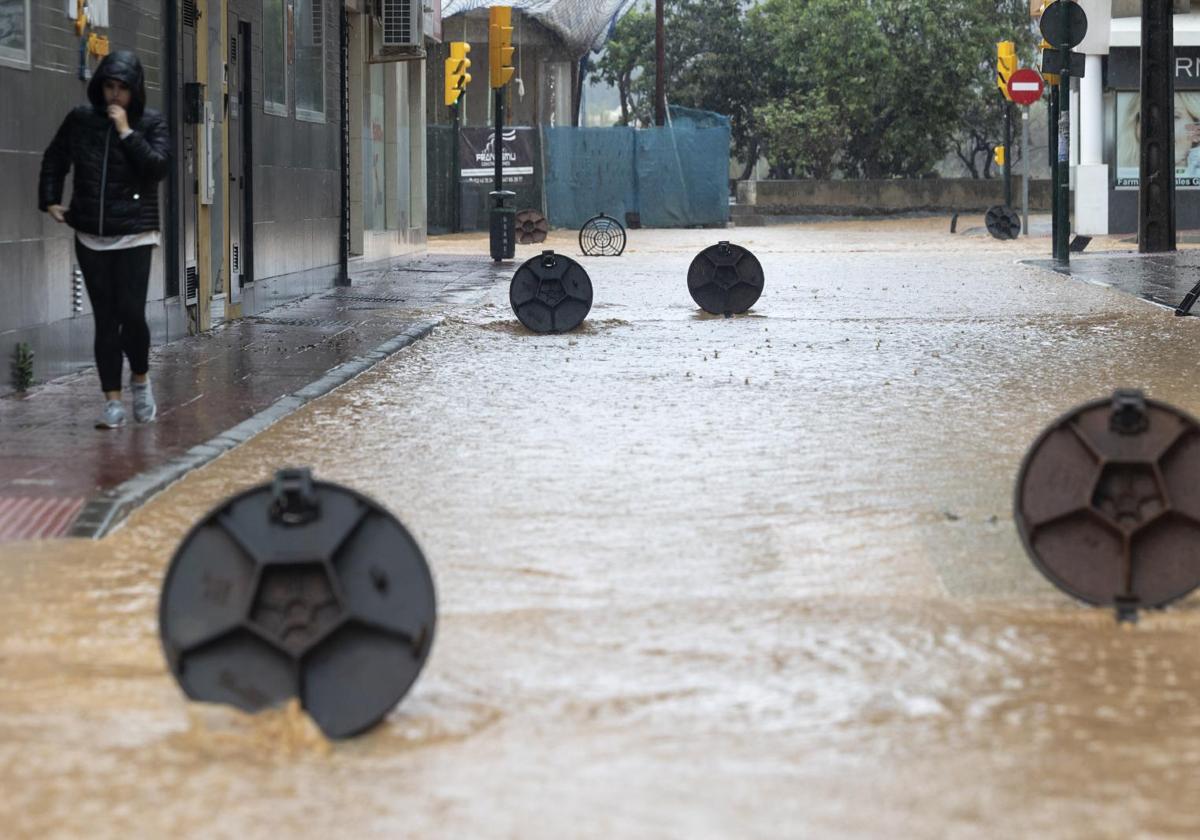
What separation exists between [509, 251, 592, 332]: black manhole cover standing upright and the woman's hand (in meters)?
6.25

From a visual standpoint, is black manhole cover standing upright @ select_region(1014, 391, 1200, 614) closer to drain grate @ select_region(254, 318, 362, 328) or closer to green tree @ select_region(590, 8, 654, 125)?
drain grate @ select_region(254, 318, 362, 328)

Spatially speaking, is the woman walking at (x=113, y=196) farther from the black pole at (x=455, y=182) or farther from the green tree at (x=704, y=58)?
the green tree at (x=704, y=58)

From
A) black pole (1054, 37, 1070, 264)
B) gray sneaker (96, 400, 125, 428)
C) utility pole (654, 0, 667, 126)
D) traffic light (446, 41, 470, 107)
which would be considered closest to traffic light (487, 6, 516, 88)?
black pole (1054, 37, 1070, 264)

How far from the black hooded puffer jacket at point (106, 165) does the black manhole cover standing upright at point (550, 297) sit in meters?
6.17

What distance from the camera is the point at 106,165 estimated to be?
9.23 m

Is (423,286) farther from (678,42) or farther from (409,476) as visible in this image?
(678,42)

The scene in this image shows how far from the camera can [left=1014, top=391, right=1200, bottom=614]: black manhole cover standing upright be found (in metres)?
5.46

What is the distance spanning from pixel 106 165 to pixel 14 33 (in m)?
2.06

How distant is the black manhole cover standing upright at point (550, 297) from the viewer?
1536cm

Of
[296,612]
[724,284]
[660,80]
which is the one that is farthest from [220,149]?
[660,80]

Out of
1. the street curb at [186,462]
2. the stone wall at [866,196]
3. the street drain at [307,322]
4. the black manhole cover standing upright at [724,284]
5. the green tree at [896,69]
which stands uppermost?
the green tree at [896,69]

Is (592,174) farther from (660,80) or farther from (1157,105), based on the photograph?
(1157,105)

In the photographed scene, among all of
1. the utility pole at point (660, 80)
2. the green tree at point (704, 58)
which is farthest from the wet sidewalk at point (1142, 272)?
the green tree at point (704, 58)

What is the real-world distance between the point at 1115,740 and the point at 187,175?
11382 millimetres
